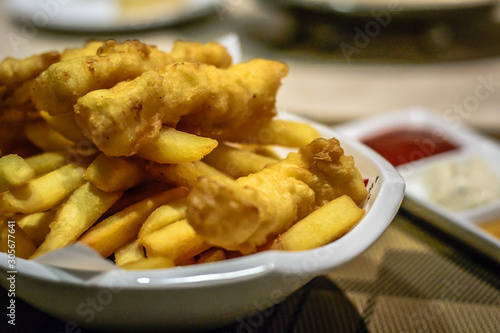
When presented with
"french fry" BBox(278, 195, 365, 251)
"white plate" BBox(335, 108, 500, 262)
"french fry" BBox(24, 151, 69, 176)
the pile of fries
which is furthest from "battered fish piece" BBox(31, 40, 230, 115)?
"white plate" BBox(335, 108, 500, 262)

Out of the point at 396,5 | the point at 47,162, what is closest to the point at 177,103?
the point at 47,162

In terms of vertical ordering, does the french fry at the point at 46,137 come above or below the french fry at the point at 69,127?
below

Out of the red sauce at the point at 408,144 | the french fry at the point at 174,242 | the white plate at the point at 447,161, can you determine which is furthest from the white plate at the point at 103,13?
the french fry at the point at 174,242

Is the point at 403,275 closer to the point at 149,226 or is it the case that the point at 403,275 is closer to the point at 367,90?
the point at 149,226

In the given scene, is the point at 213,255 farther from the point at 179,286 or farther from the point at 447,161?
the point at 447,161

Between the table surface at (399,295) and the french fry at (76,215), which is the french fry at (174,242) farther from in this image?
the table surface at (399,295)

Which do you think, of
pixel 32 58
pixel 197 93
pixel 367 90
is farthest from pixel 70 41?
pixel 197 93
